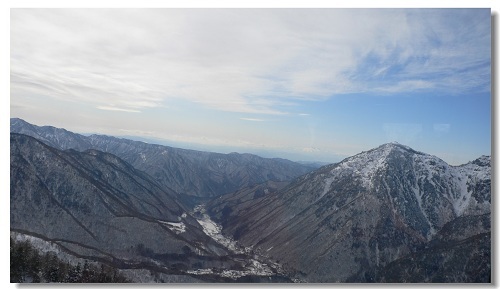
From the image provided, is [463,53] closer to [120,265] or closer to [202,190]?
[120,265]

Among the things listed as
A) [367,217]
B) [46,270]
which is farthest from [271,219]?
[46,270]

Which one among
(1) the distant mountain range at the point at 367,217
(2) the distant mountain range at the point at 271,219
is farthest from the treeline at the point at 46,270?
(1) the distant mountain range at the point at 367,217

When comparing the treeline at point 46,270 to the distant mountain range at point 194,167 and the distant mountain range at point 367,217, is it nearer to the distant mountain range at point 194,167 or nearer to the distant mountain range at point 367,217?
the distant mountain range at point 367,217

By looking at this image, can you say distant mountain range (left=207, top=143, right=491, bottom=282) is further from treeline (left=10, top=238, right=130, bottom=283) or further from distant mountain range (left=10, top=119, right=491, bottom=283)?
treeline (left=10, top=238, right=130, bottom=283)

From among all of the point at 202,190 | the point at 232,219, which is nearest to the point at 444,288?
the point at 232,219

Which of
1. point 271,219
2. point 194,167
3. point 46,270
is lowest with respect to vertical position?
point 271,219

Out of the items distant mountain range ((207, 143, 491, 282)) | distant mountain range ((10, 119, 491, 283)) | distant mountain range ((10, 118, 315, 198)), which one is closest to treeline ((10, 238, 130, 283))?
distant mountain range ((10, 119, 491, 283))

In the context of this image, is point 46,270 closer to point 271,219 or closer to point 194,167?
point 271,219
